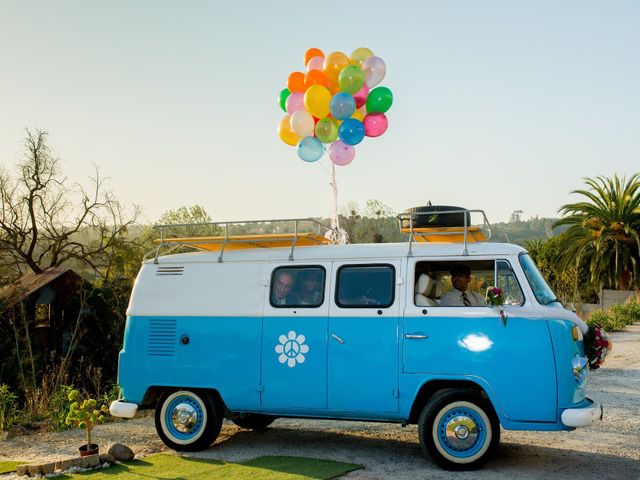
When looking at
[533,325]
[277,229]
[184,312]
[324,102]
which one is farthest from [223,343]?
[324,102]

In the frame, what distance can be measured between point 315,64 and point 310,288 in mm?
6784

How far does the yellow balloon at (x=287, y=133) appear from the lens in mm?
14461

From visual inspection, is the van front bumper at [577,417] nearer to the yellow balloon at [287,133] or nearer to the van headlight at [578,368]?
the van headlight at [578,368]

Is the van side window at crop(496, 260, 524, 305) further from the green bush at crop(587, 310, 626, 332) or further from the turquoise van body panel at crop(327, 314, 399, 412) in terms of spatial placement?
the green bush at crop(587, 310, 626, 332)

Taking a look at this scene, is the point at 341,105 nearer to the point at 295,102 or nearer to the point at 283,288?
the point at 295,102

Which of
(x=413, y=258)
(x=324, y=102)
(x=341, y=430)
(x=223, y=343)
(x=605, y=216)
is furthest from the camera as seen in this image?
(x=605, y=216)

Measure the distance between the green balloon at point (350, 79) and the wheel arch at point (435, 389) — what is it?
7.13 meters

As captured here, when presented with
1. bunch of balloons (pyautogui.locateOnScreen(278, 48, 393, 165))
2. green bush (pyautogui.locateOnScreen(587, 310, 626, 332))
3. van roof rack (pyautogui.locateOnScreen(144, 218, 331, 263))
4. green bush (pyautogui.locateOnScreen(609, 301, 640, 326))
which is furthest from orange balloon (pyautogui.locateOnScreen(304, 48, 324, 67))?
green bush (pyautogui.locateOnScreen(609, 301, 640, 326))

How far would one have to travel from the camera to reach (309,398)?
28.0ft

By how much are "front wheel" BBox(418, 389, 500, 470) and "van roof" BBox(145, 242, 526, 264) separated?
61.0 inches

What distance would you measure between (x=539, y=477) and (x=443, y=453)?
3.29 feet

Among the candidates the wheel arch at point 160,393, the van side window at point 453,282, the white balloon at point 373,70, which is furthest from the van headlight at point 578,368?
the white balloon at point 373,70

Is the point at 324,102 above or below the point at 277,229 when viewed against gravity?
above

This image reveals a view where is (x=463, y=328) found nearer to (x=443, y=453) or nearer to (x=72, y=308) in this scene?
(x=443, y=453)
